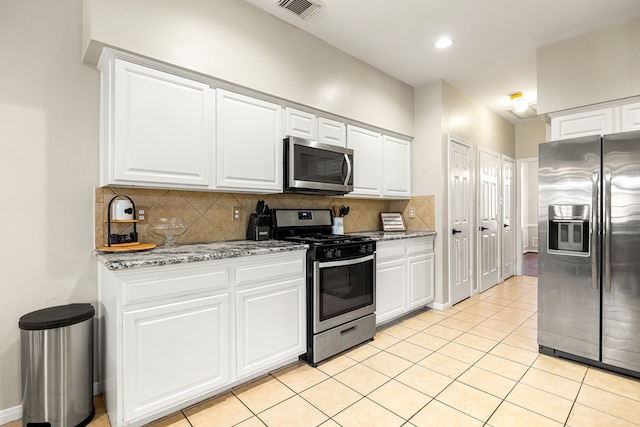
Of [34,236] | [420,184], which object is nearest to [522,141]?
[420,184]

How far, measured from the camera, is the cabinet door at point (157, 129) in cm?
199

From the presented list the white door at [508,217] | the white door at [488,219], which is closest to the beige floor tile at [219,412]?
the white door at [488,219]

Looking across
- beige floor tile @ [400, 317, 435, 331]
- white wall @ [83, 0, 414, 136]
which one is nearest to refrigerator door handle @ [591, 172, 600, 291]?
beige floor tile @ [400, 317, 435, 331]

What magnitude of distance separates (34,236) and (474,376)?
3122 millimetres

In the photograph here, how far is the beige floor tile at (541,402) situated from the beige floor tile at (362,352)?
41.0 inches

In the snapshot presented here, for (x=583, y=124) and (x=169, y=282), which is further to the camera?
(x=583, y=124)

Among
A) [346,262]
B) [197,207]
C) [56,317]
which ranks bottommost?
[56,317]

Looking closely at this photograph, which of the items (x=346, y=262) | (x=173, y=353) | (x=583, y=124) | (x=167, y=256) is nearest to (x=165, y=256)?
(x=167, y=256)

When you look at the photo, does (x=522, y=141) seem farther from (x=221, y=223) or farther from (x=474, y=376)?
(x=221, y=223)

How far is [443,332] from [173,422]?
2.51 meters

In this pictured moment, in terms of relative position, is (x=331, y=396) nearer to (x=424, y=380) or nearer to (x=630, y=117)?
(x=424, y=380)

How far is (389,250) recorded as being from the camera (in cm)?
335

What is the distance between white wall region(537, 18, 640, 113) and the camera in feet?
9.01

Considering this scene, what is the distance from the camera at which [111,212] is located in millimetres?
2160
